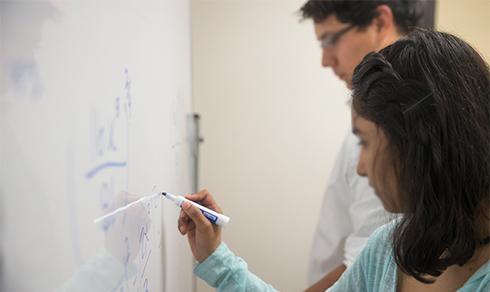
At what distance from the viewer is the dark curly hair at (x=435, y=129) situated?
353 millimetres

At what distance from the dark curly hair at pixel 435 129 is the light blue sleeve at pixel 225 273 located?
259 millimetres

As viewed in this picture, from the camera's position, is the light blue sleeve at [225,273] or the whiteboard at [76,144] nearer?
the whiteboard at [76,144]

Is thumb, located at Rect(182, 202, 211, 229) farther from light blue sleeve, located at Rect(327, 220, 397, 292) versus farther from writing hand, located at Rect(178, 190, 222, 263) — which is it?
light blue sleeve, located at Rect(327, 220, 397, 292)

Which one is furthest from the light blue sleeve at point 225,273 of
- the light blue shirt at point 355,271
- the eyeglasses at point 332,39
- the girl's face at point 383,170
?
the eyeglasses at point 332,39

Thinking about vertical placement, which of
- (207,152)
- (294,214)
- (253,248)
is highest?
(207,152)

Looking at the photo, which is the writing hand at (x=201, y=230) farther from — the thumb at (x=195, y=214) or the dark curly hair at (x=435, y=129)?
the dark curly hair at (x=435, y=129)

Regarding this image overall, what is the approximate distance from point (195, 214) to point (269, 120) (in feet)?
3.01

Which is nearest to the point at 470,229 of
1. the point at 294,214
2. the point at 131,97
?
the point at 131,97

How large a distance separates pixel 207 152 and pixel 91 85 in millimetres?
1135

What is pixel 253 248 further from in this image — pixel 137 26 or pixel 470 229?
pixel 137 26

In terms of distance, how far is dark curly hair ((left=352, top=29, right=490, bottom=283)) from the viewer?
35 cm

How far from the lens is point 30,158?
14 cm

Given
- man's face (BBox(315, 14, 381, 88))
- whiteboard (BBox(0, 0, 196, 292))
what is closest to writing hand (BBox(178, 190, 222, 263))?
whiteboard (BBox(0, 0, 196, 292))

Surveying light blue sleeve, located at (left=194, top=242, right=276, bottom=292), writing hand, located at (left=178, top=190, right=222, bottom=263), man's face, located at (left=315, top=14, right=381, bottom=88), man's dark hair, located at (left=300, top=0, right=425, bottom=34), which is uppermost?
man's dark hair, located at (left=300, top=0, right=425, bottom=34)
